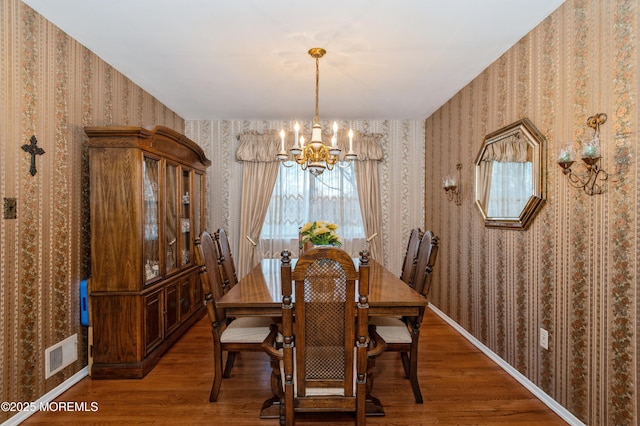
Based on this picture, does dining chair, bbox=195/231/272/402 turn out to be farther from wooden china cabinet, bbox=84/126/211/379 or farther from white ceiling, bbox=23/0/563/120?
white ceiling, bbox=23/0/563/120

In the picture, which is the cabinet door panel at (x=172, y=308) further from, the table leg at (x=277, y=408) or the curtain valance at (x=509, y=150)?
the curtain valance at (x=509, y=150)

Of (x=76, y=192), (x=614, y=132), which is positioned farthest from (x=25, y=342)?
(x=614, y=132)

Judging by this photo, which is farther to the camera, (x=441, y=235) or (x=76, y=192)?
(x=441, y=235)

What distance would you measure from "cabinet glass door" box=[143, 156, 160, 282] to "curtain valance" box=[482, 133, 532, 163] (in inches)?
109

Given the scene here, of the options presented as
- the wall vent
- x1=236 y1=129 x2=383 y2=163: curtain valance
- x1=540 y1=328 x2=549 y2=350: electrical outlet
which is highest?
x1=236 y1=129 x2=383 y2=163: curtain valance

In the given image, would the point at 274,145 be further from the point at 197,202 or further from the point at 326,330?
the point at 326,330

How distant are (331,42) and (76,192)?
7.08ft

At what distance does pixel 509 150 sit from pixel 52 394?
142 inches

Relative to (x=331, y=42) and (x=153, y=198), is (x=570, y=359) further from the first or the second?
(x=153, y=198)

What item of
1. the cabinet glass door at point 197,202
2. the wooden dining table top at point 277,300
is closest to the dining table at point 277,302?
the wooden dining table top at point 277,300

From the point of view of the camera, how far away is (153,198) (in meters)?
2.69

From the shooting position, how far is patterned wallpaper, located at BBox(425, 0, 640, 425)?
1604 millimetres

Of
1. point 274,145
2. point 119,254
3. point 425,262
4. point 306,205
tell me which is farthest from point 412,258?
point 274,145

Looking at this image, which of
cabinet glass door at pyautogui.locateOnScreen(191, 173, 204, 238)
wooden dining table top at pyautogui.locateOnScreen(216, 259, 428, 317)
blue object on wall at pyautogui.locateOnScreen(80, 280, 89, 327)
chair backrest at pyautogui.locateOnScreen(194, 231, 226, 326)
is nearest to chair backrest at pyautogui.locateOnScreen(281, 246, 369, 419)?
wooden dining table top at pyautogui.locateOnScreen(216, 259, 428, 317)
